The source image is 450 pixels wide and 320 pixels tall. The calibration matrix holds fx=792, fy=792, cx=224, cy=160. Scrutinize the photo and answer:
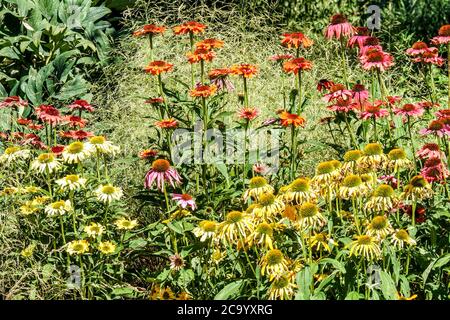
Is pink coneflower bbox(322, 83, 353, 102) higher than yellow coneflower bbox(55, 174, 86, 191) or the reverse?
higher

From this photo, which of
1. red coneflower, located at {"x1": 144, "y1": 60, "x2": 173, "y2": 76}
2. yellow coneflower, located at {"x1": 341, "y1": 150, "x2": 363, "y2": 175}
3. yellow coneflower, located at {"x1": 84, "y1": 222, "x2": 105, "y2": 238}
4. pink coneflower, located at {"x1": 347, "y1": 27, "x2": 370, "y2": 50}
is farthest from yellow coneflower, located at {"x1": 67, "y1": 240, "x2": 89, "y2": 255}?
pink coneflower, located at {"x1": 347, "y1": 27, "x2": 370, "y2": 50}

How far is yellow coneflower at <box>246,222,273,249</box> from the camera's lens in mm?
2297

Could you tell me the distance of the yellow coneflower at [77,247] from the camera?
2736 millimetres

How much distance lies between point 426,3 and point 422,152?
436cm

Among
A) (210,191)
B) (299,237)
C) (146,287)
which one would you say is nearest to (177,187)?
(210,191)

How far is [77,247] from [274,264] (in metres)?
0.81

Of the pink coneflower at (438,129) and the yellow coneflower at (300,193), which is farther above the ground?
the pink coneflower at (438,129)

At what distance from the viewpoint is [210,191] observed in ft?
10.3

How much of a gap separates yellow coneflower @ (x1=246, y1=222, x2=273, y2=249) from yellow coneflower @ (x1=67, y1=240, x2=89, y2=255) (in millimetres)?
707

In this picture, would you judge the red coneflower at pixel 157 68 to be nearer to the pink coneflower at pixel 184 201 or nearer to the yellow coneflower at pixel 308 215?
the pink coneflower at pixel 184 201

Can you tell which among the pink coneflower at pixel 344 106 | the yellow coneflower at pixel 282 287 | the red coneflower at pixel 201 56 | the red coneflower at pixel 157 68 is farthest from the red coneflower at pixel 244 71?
the yellow coneflower at pixel 282 287

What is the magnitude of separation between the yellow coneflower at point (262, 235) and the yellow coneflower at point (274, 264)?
1.1 inches

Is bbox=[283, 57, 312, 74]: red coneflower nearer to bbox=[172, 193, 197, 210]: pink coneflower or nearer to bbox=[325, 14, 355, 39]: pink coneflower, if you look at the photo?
bbox=[325, 14, 355, 39]: pink coneflower

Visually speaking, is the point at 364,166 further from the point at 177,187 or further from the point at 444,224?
the point at 177,187
